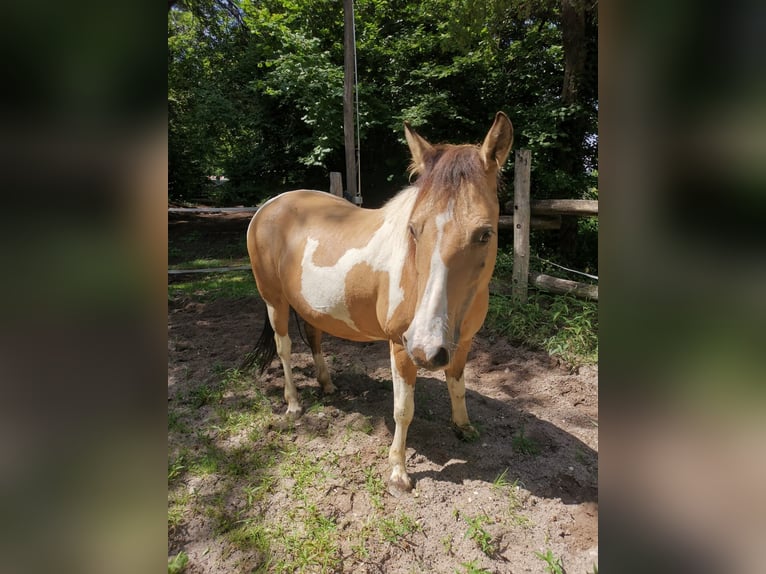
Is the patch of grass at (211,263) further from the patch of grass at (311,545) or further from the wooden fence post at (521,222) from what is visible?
the patch of grass at (311,545)

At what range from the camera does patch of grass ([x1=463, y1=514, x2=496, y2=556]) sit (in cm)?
179

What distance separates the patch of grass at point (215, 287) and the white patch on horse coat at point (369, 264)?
A: 3.22 m

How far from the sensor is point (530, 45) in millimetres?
6477

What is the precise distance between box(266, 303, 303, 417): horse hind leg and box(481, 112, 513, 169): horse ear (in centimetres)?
194

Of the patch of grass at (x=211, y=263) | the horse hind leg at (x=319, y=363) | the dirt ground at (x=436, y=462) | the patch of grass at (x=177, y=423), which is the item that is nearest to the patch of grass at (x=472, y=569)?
the dirt ground at (x=436, y=462)

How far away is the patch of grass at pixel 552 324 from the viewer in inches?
144

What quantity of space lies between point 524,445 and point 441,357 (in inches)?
55.0

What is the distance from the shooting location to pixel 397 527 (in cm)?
193

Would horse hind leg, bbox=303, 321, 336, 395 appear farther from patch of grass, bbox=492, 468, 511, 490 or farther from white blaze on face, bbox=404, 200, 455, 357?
white blaze on face, bbox=404, 200, 455, 357

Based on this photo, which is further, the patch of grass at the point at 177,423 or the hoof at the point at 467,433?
the patch of grass at the point at 177,423
